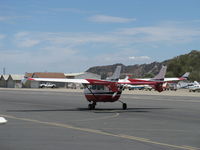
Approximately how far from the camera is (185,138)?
531 inches

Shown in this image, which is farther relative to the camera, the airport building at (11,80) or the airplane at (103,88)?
the airport building at (11,80)

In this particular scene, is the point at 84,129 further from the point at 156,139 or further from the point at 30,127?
the point at 156,139

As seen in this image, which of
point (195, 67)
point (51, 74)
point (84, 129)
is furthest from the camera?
point (195, 67)

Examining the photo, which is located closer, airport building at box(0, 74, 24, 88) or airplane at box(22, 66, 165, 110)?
airplane at box(22, 66, 165, 110)

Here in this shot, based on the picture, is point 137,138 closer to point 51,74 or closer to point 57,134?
point 57,134

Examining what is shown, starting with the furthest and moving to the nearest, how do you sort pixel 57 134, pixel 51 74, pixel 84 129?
pixel 51 74
pixel 84 129
pixel 57 134

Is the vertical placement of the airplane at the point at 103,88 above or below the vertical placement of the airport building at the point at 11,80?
below

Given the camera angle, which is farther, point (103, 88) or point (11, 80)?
point (11, 80)

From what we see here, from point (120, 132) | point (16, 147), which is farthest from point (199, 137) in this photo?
point (16, 147)

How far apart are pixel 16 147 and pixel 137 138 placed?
3.99 meters

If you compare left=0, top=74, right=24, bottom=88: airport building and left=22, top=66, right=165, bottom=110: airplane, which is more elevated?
left=0, top=74, right=24, bottom=88: airport building

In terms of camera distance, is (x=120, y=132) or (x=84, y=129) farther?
(x=84, y=129)

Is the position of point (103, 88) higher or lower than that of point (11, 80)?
lower

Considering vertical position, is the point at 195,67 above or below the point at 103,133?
above
